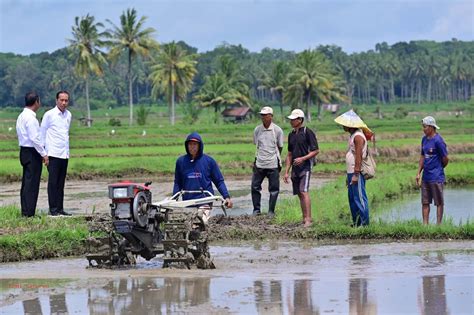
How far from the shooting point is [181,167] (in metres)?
10.5

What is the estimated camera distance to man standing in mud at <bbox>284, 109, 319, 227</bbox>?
1248 centimetres

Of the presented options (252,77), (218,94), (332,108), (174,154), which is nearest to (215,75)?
(218,94)

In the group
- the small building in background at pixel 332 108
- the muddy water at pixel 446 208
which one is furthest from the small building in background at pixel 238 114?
the muddy water at pixel 446 208

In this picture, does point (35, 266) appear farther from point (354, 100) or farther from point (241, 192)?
point (354, 100)

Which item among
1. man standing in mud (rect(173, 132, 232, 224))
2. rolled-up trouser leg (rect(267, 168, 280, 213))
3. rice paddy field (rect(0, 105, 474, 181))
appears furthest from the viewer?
rice paddy field (rect(0, 105, 474, 181))

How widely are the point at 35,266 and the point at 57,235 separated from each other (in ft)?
3.03

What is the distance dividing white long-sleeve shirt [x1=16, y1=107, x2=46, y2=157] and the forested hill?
101 metres

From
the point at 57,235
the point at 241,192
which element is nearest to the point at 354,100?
the point at 241,192

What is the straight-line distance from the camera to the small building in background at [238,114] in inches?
3383

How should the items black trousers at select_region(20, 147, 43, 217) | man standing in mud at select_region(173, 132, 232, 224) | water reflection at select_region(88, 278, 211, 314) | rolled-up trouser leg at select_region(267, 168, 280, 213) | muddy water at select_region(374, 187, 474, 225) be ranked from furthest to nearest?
muddy water at select_region(374, 187, 474, 225)
rolled-up trouser leg at select_region(267, 168, 280, 213)
black trousers at select_region(20, 147, 43, 217)
man standing in mud at select_region(173, 132, 232, 224)
water reflection at select_region(88, 278, 211, 314)

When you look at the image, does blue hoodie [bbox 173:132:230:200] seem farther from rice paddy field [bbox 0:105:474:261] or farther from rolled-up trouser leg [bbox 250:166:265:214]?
rolled-up trouser leg [bbox 250:166:265:214]

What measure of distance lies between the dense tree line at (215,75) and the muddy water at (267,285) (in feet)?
214

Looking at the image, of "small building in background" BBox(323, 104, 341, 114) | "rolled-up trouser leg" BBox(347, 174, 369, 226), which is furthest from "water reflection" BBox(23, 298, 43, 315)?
"small building in background" BBox(323, 104, 341, 114)

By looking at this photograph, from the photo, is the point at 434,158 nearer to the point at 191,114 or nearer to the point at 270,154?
the point at 270,154
